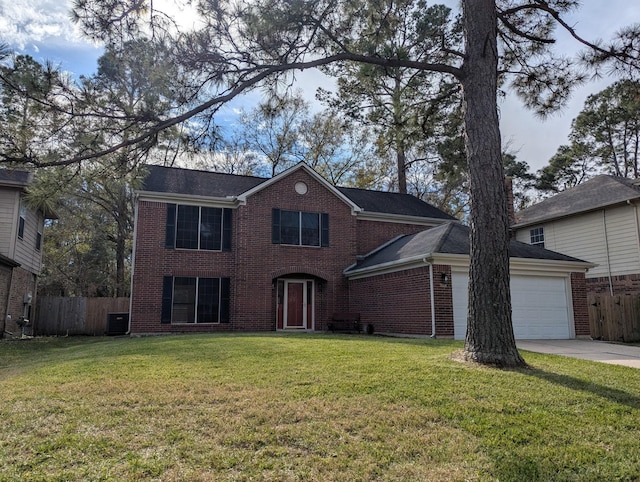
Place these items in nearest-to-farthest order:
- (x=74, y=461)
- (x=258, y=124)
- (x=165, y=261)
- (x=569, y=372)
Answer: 1. (x=74, y=461)
2. (x=569, y=372)
3. (x=165, y=261)
4. (x=258, y=124)

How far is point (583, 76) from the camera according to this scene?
940 cm

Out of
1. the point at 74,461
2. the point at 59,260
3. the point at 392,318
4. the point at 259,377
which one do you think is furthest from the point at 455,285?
the point at 59,260

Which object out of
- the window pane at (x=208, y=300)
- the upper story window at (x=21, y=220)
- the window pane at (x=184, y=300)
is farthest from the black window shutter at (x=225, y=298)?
the upper story window at (x=21, y=220)

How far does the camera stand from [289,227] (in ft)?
55.4

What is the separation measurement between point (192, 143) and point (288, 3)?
8.79 ft

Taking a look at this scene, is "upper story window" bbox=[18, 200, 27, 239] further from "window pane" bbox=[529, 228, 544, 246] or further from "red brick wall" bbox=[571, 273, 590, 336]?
"window pane" bbox=[529, 228, 544, 246]

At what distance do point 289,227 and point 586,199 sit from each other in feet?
39.8

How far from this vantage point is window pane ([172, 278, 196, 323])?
15469mm

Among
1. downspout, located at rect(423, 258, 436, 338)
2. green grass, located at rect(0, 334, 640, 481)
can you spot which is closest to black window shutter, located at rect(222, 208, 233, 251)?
downspout, located at rect(423, 258, 436, 338)

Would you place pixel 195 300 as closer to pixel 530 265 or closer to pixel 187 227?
pixel 187 227

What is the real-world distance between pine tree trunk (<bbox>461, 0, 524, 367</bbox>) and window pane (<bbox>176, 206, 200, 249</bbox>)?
11.0 metres

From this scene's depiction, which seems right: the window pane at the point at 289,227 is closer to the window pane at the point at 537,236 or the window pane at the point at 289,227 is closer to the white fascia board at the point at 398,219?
the white fascia board at the point at 398,219

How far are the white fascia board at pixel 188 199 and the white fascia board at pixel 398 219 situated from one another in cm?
521

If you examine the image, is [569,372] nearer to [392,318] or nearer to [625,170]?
[392,318]
